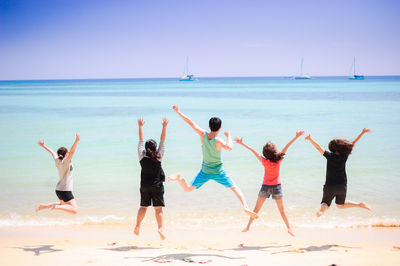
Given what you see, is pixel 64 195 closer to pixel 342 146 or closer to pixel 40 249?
pixel 40 249

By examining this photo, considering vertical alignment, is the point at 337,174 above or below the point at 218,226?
above

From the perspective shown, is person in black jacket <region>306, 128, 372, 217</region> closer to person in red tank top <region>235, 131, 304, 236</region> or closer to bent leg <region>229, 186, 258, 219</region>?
person in red tank top <region>235, 131, 304, 236</region>

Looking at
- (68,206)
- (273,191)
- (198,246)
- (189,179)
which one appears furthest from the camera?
(189,179)

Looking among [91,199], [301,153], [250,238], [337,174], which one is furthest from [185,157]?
[337,174]

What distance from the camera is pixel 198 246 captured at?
570 centimetres

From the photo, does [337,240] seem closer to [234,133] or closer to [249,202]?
[249,202]

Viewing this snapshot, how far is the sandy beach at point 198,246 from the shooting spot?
4855 mm

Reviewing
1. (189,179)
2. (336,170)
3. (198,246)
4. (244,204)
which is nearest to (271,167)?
(244,204)

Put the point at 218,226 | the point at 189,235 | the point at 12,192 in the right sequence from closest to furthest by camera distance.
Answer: the point at 189,235, the point at 218,226, the point at 12,192

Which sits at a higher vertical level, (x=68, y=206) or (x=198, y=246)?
(x=68, y=206)

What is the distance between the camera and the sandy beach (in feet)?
15.9

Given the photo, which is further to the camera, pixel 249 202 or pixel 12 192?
pixel 12 192

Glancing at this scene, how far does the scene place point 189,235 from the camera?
6.45 m

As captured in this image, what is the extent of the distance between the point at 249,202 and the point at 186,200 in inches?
55.7
